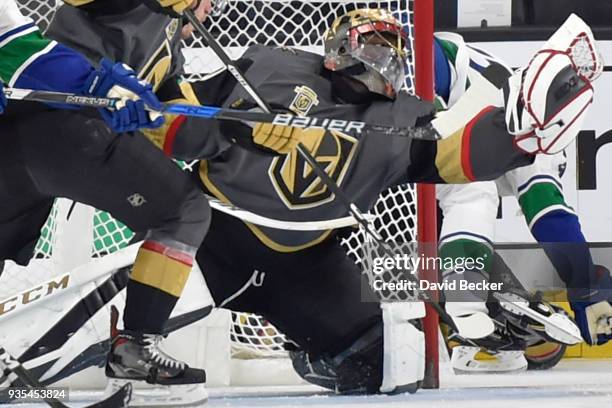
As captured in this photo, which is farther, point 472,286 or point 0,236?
point 472,286

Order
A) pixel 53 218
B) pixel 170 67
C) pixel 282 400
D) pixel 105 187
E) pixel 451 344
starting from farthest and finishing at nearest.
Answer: pixel 451 344 → pixel 53 218 → pixel 282 400 → pixel 170 67 → pixel 105 187

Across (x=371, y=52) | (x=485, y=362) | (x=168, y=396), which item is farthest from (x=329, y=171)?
(x=485, y=362)

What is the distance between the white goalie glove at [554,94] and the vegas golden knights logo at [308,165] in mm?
582

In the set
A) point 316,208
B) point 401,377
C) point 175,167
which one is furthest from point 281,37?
point 175,167

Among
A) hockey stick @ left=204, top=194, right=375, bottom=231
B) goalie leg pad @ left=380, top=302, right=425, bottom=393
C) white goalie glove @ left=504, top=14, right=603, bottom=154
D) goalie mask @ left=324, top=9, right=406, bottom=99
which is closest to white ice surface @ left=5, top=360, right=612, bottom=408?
goalie leg pad @ left=380, top=302, right=425, bottom=393

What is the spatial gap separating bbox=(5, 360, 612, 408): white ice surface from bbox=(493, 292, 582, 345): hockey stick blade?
127 mm

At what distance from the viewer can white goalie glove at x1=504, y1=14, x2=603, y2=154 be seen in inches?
113

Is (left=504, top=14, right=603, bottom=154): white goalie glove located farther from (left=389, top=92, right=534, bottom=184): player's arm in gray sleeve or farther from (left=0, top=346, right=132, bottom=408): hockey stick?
(left=0, top=346, right=132, bottom=408): hockey stick

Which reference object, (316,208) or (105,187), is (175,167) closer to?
(105,187)

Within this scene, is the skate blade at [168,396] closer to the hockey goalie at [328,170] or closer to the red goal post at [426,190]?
the hockey goalie at [328,170]

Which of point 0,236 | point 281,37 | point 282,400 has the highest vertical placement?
point 281,37

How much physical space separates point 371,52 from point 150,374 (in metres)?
0.99

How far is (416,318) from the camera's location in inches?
145

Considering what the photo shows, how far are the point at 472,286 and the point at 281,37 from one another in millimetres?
867
